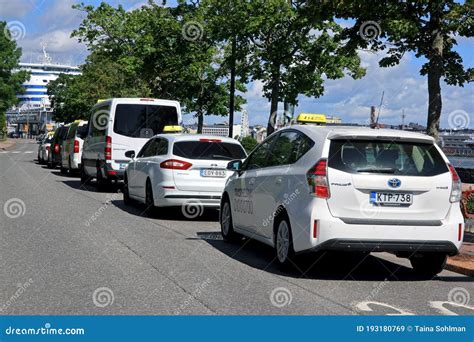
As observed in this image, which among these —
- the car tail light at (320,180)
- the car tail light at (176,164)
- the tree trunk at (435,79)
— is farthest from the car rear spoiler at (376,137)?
the tree trunk at (435,79)

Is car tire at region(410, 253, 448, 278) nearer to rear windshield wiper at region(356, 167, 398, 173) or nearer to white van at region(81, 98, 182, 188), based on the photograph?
rear windshield wiper at region(356, 167, 398, 173)

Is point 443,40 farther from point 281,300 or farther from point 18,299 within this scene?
point 18,299

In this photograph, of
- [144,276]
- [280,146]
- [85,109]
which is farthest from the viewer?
[85,109]

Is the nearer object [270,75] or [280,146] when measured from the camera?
[280,146]

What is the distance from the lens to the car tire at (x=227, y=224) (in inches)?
431

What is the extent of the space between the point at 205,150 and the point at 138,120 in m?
5.59

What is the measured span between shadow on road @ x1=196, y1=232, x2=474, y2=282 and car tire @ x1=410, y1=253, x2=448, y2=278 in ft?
0.30

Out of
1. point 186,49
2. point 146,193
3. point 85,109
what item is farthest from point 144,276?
point 85,109

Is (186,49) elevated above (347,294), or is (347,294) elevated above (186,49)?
(186,49)

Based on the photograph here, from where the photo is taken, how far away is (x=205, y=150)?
1425 centimetres

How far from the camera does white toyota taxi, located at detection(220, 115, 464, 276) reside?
26.1 feet

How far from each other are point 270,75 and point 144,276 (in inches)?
796

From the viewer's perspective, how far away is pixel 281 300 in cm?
697

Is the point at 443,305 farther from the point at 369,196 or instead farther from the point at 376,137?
the point at 376,137
